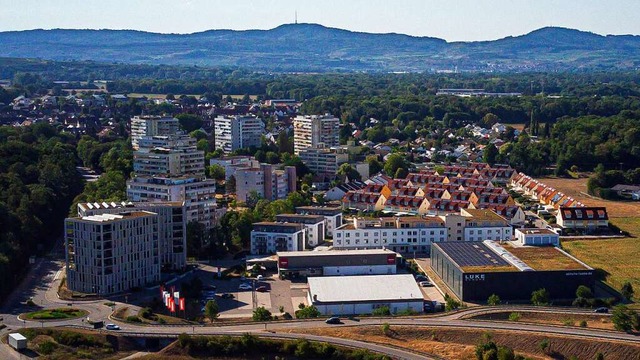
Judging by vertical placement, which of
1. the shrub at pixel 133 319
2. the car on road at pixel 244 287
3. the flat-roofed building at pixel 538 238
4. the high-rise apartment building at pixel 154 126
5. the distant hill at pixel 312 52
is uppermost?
the distant hill at pixel 312 52

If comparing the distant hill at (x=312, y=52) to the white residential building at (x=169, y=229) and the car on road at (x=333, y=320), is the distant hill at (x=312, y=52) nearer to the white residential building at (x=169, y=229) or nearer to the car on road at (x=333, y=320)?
the white residential building at (x=169, y=229)

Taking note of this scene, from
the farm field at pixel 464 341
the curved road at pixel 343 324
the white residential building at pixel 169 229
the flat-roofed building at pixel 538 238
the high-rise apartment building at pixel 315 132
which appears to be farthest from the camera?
the high-rise apartment building at pixel 315 132

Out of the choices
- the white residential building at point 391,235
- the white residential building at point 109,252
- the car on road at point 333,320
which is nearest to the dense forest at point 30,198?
the white residential building at point 109,252

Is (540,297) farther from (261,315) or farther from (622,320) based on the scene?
(261,315)

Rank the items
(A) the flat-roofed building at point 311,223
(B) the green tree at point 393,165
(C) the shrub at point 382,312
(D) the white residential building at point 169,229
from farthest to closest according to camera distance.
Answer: (B) the green tree at point 393,165 < (A) the flat-roofed building at point 311,223 < (D) the white residential building at point 169,229 < (C) the shrub at point 382,312

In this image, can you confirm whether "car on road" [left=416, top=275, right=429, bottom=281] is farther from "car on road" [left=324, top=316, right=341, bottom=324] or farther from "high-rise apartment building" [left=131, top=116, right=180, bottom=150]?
"high-rise apartment building" [left=131, top=116, right=180, bottom=150]
